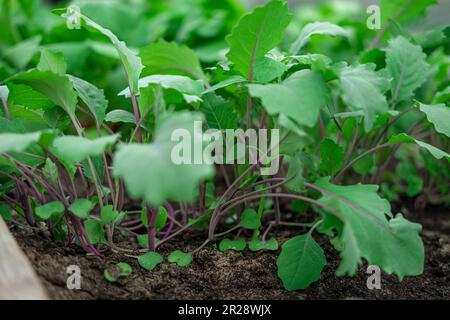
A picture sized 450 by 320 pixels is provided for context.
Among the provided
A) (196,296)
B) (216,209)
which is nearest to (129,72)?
(216,209)

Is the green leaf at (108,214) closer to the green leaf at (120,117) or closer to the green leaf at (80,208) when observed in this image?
the green leaf at (80,208)

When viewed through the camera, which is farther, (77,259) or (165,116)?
(77,259)

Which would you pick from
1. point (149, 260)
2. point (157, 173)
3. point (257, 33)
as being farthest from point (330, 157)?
point (157, 173)

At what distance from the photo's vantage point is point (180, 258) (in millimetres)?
998

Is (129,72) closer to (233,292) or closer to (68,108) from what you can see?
(68,108)

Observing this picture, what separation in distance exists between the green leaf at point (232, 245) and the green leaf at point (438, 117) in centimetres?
43

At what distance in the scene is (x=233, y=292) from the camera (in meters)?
0.97

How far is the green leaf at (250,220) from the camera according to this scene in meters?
1.07

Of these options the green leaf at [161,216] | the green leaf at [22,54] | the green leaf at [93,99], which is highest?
the green leaf at [93,99]

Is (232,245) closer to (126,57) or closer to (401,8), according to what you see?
(126,57)

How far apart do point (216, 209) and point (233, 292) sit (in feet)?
0.53

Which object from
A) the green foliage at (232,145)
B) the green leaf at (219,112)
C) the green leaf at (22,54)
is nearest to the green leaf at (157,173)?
the green foliage at (232,145)

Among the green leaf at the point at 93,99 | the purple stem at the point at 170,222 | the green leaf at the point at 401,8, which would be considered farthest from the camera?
the green leaf at the point at 401,8

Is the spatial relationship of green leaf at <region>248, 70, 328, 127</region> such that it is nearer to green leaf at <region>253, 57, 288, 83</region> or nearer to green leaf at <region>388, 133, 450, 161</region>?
green leaf at <region>253, 57, 288, 83</region>
